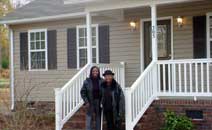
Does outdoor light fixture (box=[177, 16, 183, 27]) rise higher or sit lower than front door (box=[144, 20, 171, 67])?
higher

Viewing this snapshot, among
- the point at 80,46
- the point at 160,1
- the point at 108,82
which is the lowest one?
the point at 108,82

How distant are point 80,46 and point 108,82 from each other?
216 inches

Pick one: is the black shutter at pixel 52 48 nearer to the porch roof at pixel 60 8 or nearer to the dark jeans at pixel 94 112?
the porch roof at pixel 60 8

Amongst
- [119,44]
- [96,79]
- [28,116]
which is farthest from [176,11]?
[28,116]

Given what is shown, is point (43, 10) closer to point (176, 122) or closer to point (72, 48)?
point (72, 48)

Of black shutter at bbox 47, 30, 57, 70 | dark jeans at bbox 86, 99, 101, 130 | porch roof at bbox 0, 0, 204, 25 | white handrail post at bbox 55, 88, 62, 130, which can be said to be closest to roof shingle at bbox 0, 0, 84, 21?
porch roof at bbox 0, 0, 204, 25

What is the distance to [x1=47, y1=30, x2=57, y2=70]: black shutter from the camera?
16.7 meters

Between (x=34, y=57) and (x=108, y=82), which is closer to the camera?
(x=108, y=82)

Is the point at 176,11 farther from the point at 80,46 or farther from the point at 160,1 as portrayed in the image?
the point at 80,46

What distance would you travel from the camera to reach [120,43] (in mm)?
14961

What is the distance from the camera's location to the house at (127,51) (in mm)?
11312

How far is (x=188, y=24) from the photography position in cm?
1334

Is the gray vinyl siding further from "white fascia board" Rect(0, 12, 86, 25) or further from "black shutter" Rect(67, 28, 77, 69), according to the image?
"white fascia board" Rect(0, 12, 86, 25)

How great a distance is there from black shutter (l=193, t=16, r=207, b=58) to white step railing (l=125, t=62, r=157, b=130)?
2.11 meters
